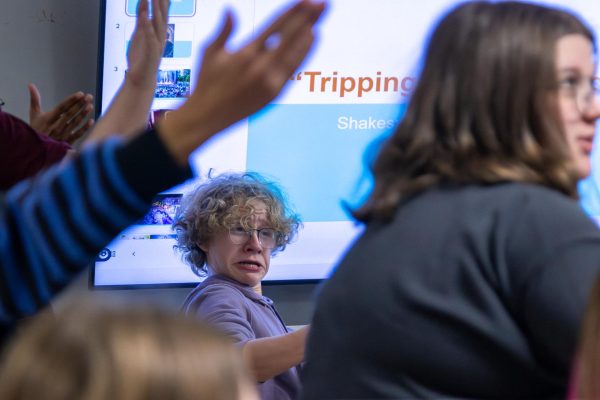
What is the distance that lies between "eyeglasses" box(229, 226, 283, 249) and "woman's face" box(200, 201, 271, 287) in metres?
0.01

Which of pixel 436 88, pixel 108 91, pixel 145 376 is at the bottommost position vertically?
pixel 108 91

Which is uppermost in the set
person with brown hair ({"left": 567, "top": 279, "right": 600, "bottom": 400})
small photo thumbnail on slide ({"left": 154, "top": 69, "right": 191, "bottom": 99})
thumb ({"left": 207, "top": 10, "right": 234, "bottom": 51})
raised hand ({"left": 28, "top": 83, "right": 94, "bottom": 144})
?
thumb ({"left": 207, "top": 10, "right": 234, "bottom": 51})

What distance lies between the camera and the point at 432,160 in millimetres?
1033

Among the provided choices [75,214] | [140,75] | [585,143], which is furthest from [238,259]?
[75,214]

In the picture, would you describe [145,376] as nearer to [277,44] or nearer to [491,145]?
[277,44]

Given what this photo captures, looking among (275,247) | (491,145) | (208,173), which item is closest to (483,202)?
(491,145)

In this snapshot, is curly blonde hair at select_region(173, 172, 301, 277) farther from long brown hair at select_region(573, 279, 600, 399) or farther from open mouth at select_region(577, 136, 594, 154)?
long brown hair at select_region(573, 279, 600, 399)

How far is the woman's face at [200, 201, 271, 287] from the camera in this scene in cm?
238

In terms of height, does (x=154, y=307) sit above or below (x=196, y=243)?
above

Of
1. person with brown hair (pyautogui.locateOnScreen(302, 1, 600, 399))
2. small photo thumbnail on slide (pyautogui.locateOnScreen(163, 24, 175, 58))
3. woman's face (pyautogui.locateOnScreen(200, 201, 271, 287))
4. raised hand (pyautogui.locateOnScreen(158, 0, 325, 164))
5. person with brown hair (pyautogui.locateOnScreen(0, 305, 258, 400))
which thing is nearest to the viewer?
person with brown hair (pyautogui.locateOnScreen(0, 305, 258, 400))

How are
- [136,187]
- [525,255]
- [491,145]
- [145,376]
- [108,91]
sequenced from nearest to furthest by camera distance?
[145,376] < [136,187] < [525,255] < [491,145] < [108,91]

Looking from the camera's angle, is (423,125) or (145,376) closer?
(145,376)

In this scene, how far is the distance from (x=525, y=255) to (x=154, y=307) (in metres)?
0.39

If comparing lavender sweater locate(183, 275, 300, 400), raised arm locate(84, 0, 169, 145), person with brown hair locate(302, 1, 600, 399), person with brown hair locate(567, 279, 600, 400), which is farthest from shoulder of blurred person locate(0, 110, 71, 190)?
person with brown hair locate(567, 279, 600, 400)
